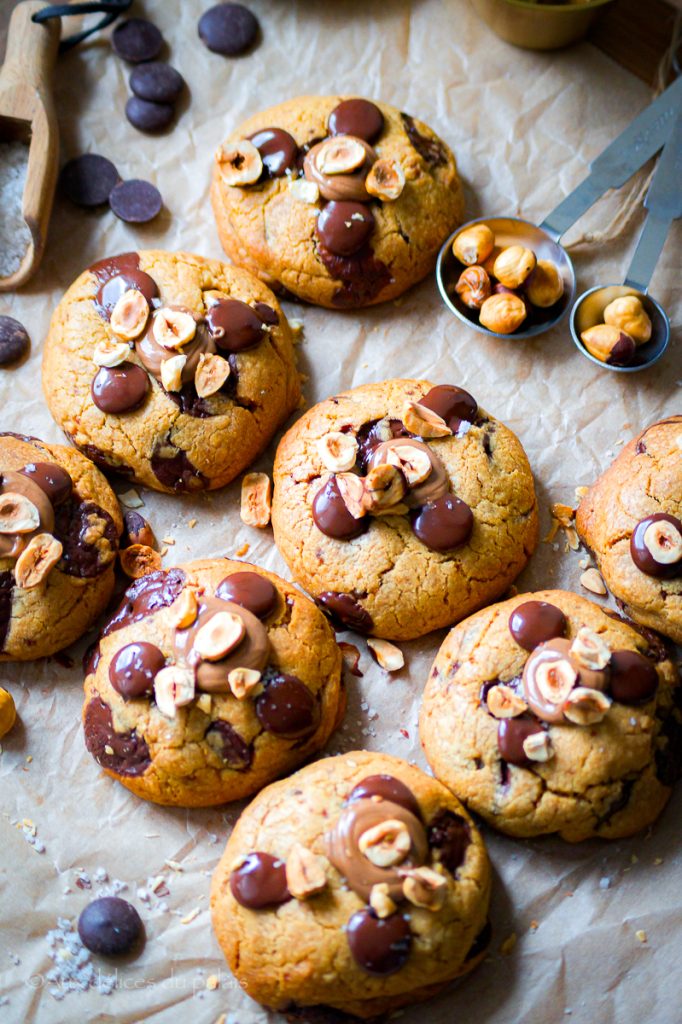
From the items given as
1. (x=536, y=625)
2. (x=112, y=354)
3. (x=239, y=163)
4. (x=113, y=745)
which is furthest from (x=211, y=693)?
(x=239, y=163)

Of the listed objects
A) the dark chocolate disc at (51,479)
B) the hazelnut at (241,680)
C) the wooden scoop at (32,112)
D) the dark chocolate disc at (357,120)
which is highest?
the dark chocolate disc at (357,120)

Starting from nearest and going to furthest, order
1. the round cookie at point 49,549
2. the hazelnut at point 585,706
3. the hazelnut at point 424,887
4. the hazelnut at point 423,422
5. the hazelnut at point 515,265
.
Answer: the hazelnut at point 424,887 → the hazelnut at point 585,706 → the round cookie at point 49,549 → the hazelnut at point 423,422 → the hazelnut at point 515,265

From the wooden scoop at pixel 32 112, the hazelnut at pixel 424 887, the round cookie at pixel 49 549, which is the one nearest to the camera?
the hazelnut at pixel 424 887

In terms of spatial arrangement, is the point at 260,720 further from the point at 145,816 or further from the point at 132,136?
the point at 132,136

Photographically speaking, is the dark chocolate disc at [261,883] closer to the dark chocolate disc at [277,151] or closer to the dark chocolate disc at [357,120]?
the dark chocolate disc at [277,151]

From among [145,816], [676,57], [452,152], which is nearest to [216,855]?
[145,816]

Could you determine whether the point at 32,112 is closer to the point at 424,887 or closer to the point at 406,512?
the point at 406,512

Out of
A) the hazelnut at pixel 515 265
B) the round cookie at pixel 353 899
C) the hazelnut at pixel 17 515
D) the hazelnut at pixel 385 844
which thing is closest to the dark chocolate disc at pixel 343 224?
the hazelnut at pixel 515 265
